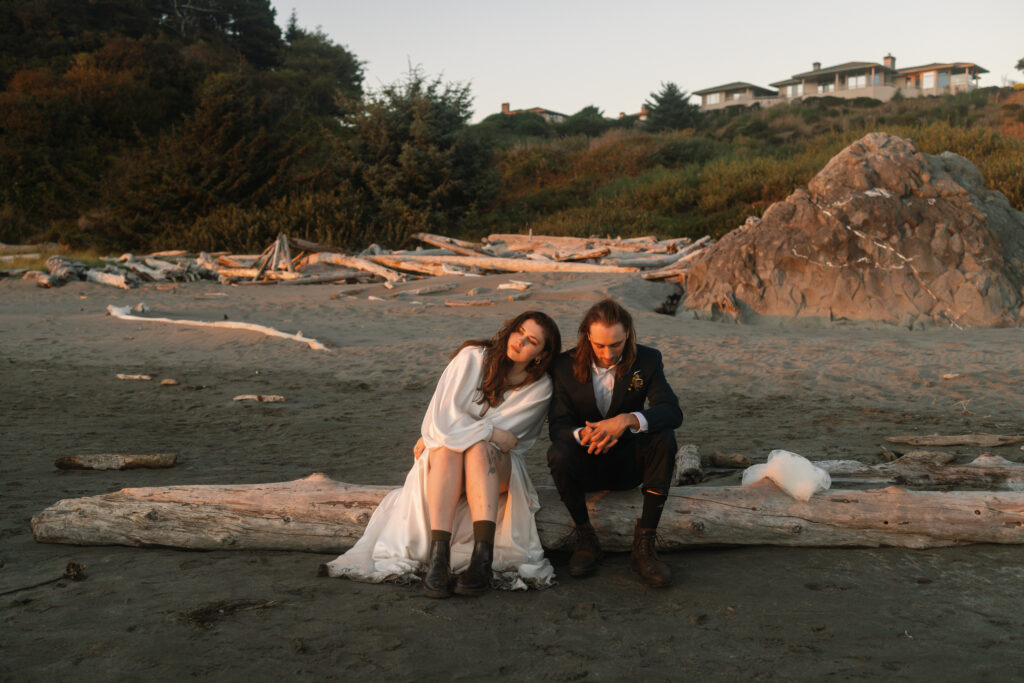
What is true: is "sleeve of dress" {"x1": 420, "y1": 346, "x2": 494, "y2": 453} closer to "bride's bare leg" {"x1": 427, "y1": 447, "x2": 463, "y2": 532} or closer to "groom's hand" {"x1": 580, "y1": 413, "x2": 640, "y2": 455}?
"bride's bare leg" {"x1": 427, "y1": 447, "x2": 463, "y2": 532}

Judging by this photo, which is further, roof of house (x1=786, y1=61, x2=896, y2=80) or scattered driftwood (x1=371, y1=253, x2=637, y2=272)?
roof of house (x1=786, y1=61, x2=896, y2=80)

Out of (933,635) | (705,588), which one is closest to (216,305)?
(705,588)

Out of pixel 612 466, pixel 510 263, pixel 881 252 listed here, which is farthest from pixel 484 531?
pixel 510 263

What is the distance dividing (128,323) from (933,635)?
10.9 metres

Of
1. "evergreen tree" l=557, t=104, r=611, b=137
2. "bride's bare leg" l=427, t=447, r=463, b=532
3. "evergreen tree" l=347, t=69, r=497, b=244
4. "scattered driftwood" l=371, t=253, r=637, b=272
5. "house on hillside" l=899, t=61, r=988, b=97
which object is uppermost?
"house on hillside" l=899, t=61, r=988, b=97

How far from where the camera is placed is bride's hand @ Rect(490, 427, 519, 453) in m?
3.92

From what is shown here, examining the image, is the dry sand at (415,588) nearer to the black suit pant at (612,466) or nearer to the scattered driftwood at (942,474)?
the black suit pant at (612,466)

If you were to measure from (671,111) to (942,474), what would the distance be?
40806 millimetres

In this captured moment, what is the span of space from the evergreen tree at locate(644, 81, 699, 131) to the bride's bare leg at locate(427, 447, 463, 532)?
4028 cm

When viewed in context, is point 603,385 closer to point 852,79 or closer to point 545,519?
point 545,519

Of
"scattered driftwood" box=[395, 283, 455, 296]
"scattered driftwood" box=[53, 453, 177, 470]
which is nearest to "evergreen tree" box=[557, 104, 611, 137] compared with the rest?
"scattered driftwood" box=[395, 283, 455, 296]

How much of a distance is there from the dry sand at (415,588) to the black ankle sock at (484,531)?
0.84 feet

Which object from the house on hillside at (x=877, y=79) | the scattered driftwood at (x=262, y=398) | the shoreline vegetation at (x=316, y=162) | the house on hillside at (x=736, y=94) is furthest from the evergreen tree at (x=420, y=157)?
the house on hillside at (x=736, y=94)

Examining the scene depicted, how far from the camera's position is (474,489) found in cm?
383
